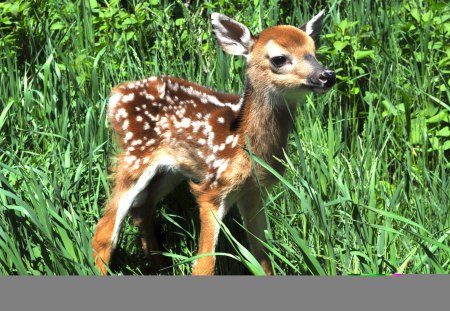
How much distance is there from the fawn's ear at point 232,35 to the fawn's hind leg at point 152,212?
889mm

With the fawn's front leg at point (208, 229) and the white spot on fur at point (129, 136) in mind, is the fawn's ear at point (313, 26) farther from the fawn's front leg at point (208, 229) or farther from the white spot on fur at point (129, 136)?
the white spot on fur at point (129, 136)

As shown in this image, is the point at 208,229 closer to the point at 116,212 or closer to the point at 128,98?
the point at 116,212

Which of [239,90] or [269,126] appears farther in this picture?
[239,90]

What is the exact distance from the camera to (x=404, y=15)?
5.88 meters

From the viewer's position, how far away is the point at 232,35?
4.41m

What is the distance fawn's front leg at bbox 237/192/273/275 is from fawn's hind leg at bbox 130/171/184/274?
23.1 inches

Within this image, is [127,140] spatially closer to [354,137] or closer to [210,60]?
[210,60]

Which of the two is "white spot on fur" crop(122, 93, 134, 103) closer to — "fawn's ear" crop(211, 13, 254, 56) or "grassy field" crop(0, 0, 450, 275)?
"grassy field" crop(0, 0, 450, 275)

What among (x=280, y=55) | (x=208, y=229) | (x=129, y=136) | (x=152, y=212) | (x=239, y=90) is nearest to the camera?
(x=280, y=55)

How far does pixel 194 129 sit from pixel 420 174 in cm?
115

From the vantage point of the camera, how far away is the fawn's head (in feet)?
13.5

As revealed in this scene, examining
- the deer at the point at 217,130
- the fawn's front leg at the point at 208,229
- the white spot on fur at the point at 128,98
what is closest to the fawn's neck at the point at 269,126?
the deer at the point at 217,130

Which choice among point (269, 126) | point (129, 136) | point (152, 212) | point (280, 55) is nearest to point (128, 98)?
point (129, 136)

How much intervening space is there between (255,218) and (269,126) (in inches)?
18.2
